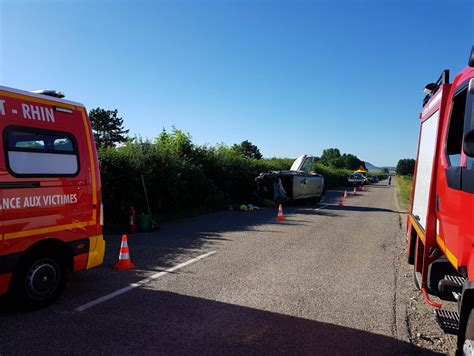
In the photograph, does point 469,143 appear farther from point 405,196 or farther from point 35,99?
point 405,196

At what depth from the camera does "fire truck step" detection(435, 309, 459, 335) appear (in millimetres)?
3188

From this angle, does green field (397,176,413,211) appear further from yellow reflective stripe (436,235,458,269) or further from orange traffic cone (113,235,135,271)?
yellow reflective stripe (436,235,458,269)

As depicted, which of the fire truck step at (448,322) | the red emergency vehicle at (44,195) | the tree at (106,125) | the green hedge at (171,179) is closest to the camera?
the fire truck step at (448,322)

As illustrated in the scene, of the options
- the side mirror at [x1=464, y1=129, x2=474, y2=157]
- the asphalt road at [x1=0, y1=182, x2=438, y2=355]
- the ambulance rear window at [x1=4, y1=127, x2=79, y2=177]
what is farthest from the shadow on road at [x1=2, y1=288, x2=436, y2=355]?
the side mirror at [x1=464, y1=129, x2=474, y2=157]

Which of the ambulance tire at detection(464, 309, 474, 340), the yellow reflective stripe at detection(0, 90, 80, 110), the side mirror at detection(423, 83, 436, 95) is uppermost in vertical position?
the side mirror at detection(423, 83, 436, 95)

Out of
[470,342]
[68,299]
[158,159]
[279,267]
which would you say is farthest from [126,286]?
[158,159]

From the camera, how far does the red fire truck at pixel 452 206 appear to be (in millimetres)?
2742

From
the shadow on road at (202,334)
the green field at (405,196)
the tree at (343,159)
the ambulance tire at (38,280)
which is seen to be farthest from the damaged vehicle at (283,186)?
the tree at (343,159)

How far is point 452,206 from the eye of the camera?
11.4 ft

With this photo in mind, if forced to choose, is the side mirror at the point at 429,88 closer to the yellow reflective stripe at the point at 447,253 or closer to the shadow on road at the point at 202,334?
the yellow reflective stripe at the point at 447,253

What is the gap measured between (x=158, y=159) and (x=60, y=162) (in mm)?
9376

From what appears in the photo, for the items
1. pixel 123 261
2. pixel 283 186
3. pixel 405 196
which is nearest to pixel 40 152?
pixel 123 261

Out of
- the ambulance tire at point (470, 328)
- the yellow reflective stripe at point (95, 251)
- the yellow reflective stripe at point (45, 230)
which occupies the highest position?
the yellow reflective stripe at point (45, 230)

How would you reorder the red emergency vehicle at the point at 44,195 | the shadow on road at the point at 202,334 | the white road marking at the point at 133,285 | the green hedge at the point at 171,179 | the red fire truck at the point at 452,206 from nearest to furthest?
the red fire truck at the point at 452,206
the shadow on road at the point at 202,334
the red emergency vehicle at the point at 44,195
the white road marking at the point at 133,285
the green hedge at the point at 171,179
